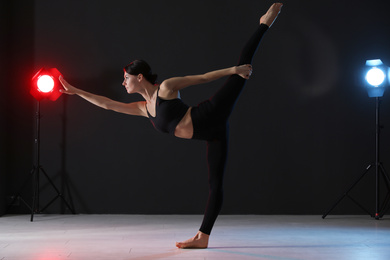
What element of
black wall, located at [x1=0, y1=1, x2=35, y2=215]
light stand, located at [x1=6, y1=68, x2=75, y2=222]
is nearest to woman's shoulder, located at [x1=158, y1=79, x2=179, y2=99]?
light stand, located at [x1=6, y1=68, x2=75, y2=222]

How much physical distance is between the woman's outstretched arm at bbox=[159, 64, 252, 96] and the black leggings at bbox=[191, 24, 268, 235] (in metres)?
0.07

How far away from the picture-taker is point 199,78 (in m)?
3.28

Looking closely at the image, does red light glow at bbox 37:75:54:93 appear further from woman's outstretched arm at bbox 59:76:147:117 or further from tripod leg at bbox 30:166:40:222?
woman's outstretched arm at bbox 59:76:147:117

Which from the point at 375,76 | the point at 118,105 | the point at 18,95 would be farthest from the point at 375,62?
the point at 18,95

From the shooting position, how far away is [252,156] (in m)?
5.26

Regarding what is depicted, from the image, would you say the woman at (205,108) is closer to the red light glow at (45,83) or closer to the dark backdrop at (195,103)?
the red light glow at (45,83)

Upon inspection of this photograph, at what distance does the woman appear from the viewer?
10.8ft

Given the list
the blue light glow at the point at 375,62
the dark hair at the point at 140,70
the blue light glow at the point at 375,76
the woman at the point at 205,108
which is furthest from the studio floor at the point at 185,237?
the blue light glow at the point at 375,62

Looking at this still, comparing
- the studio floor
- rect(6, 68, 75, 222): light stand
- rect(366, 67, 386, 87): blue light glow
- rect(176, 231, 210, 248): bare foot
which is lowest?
the studio floor

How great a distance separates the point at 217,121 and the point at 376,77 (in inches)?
92.6

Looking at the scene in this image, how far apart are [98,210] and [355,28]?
3463 millimetres

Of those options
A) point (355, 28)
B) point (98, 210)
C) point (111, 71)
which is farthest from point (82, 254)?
point (355, 28)

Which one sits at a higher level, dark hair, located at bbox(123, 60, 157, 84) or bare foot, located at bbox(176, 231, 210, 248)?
dark hair, located at bbox(123, 60, 157, 84)

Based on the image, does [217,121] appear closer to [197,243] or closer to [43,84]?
[197,243]
